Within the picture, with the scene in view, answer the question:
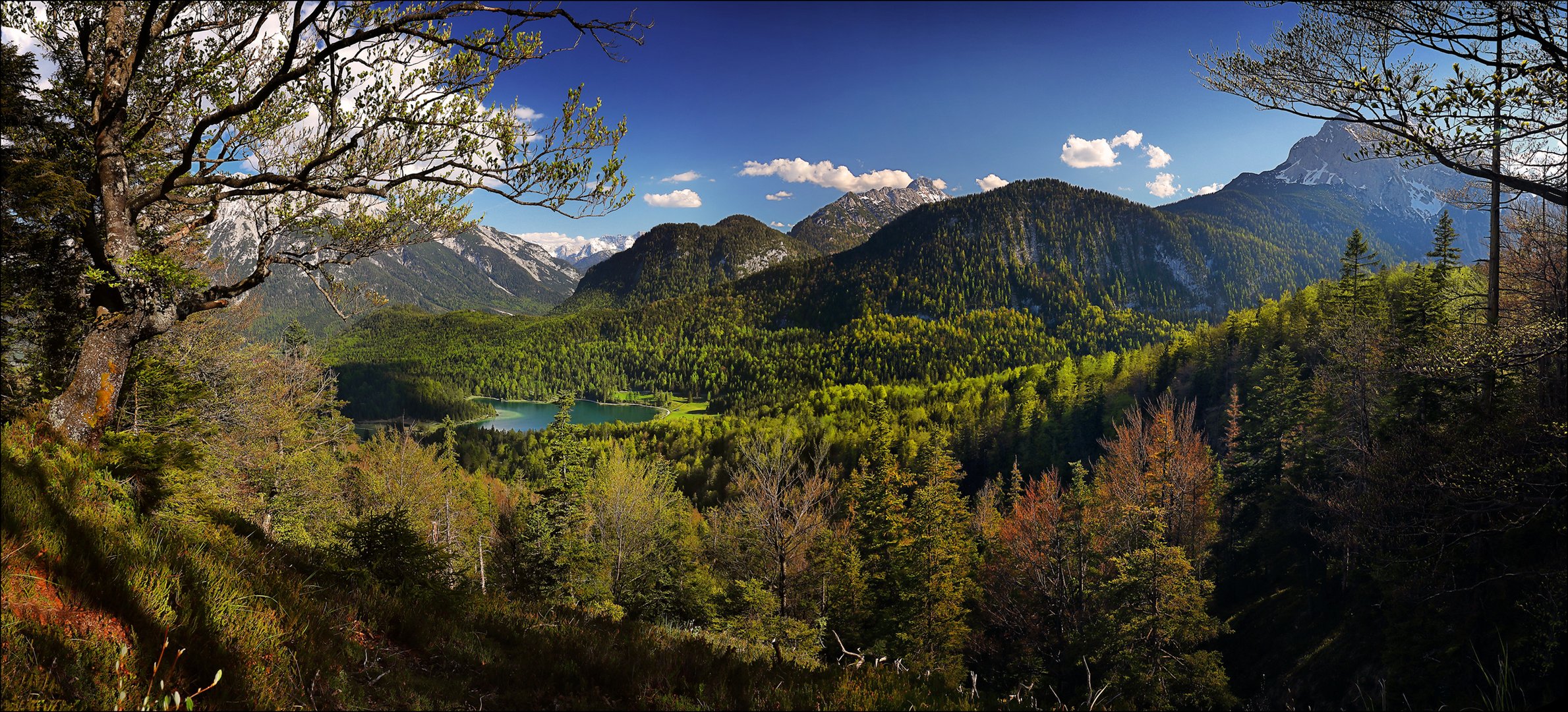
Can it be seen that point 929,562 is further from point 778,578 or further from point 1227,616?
point 1227,616

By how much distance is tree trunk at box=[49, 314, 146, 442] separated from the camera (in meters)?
6.46

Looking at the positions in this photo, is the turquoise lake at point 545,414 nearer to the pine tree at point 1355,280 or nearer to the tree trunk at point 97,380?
the pine tree at point 1355,280

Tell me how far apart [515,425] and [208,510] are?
530ft

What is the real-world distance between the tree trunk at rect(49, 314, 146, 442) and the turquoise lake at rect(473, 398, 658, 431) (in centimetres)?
14606

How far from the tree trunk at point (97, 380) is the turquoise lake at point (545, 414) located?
14606cm

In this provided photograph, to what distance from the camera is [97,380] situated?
21.8ft

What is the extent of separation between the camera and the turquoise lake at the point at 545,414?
6152 inches

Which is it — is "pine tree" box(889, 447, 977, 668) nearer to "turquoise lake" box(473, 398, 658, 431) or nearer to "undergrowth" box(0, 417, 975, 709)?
"undergrowth" box(0, 417, 975, 709)

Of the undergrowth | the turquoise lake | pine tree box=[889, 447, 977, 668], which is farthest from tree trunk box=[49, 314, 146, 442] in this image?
the turquoise lake

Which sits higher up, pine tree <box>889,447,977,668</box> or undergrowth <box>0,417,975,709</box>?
undergrowth <box>0,417,975,709</box>

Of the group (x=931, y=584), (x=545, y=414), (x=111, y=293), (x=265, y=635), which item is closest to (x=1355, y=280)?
(x=931, y=584)

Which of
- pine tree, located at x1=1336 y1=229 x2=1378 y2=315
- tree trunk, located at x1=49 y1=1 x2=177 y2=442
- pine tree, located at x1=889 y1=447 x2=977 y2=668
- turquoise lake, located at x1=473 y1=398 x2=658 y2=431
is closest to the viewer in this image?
tree trunk, located at x1=49 y1=1 x2=177 y2=442

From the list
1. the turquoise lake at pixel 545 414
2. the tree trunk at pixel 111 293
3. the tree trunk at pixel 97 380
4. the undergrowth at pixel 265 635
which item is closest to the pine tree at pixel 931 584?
the undergrowth at pixel 265 635

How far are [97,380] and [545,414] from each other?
18171 cm
